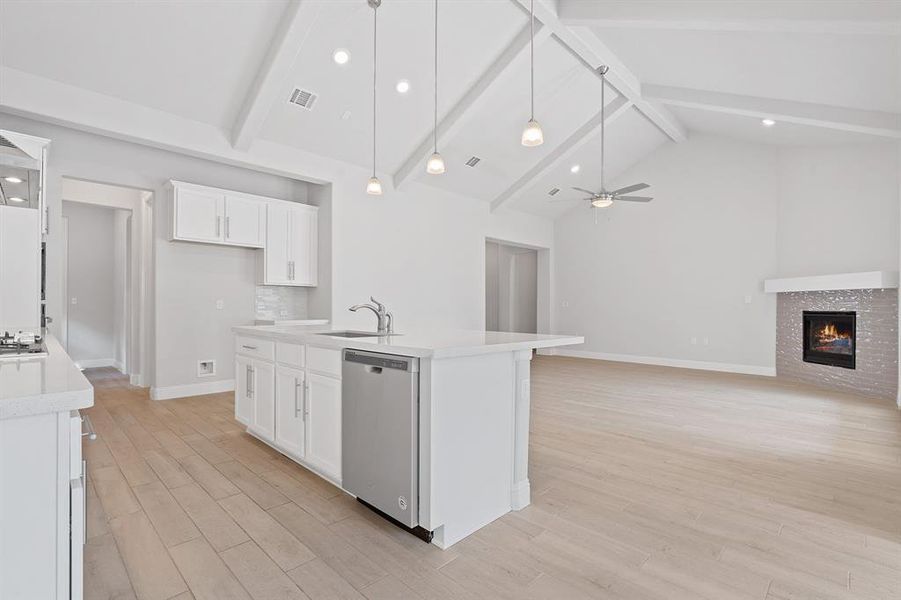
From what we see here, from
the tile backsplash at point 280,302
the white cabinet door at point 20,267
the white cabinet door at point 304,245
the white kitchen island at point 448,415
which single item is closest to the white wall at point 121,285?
the tile backsplash at point 280,302

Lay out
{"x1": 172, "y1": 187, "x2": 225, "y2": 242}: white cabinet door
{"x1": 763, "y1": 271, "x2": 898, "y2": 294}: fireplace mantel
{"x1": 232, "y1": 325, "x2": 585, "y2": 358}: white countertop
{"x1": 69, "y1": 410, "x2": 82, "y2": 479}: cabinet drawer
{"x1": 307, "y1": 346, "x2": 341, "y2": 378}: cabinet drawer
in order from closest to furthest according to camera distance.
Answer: {"x1": 69, "y1": 410, "x2": 82, "y2": 479}: cabinet drawer → {"x1": 232, "y1": 325, "x2": 585, "y2": 358}: white countertop → {"x1": 307, "y1": 346, "x2": 341, "y2": 378}: cabinet drawer → {"x1": 172, "y1": 187, "x2": 225, "y2": 242}: white cabinet door → {"x1": 763, "y1": 271, "x2": 898, "y2": 294}: fireplace mantel

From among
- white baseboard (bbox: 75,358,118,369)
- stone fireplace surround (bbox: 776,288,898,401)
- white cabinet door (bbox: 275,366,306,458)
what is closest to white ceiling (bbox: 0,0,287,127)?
white cabinet door (bbox: 275,366,306,458)

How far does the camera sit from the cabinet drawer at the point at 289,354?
2.80m

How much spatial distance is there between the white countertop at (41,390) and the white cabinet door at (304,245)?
4486 millimetres

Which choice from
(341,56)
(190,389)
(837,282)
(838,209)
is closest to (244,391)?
(190,389)

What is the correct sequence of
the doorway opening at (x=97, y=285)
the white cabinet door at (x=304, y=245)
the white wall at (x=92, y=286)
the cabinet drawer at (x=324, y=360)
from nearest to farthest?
the cabinet drawer at (x=324, y=360) < the white cabinet door at (x=304, y=245) < the doorway opening at (x=97, y=285) < the white wall at (x=92, y=286)

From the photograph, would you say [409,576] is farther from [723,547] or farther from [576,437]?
[576,437]

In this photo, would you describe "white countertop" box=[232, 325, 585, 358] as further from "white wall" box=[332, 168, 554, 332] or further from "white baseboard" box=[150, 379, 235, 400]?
"white baseboard" box=[150, 379, 235, 400]

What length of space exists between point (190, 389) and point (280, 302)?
1.47 m

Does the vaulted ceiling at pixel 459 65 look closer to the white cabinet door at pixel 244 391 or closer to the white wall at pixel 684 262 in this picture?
the white wall at pixel 684 262

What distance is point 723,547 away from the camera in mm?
2047

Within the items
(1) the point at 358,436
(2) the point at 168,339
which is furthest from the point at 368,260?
(1) the point at 358,436

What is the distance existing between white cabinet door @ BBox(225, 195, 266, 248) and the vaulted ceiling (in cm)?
59

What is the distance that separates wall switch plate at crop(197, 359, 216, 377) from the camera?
206 inches
